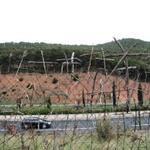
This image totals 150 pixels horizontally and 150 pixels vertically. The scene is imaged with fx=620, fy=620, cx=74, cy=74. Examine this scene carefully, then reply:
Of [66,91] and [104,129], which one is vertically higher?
[66,91]

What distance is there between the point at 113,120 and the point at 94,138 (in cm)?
96

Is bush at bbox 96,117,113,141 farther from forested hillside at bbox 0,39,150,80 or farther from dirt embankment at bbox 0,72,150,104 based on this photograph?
forested hillside at bbox 0,39,150,80

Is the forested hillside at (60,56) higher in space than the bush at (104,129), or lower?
higher

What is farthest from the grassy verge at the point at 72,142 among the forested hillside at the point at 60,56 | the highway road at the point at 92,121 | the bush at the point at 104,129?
the forested hillside at the point at 60,56

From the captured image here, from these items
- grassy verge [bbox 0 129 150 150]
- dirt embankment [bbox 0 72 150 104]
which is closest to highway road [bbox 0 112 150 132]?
grassy verge [bbox 0 129 150 150]

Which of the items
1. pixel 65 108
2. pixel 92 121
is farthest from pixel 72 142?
pixel 65 108

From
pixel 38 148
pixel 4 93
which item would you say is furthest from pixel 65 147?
pixel 4 93

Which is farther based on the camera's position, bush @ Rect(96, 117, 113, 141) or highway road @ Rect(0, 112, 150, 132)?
bush @ Rect(96, 117, 113, 141)

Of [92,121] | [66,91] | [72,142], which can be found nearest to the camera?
[72,142]

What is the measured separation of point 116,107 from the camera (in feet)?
47.5

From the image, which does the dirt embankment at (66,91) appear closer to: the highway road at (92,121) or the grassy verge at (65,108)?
the grassy verge at (65,108)

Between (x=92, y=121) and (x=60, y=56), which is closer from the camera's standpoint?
(x=92, y=121)

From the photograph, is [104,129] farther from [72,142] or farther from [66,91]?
[72,142]

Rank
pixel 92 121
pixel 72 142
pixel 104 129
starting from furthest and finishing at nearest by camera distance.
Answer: pixel 92 121 < pixel 104 129 < pixel 72 142
